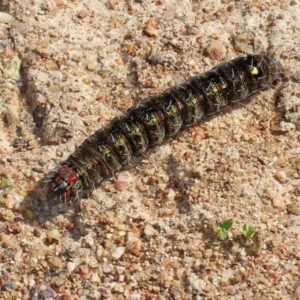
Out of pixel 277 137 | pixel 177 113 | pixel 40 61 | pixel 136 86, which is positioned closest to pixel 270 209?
pixel 277 137

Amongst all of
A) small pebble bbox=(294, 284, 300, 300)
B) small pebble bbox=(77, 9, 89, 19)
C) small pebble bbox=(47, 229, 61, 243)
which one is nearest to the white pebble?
small pebble bbox=(77, 9, 89, 19)

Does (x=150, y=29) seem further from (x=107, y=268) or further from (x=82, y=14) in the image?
(x=107, y=268)

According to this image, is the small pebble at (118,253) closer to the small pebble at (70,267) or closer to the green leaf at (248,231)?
the small pebble at (70,267)

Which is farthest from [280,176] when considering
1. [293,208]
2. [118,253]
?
[118,253]

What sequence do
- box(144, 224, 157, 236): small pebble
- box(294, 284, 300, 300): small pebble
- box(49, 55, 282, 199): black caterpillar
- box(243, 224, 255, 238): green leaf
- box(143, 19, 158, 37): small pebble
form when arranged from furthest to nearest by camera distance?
box(143, 19, 158, 37): small pebble → box(49, 55, 282, 199): black caterpillar → box(144, 224, 157, 236): small pebble → box(243, 224, 255, 238): green leaf → box(294, 284, 300, 300): small pebble

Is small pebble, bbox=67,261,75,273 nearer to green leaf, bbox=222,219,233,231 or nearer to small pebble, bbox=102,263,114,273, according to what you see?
small pebble, bbox=102,263,114,273

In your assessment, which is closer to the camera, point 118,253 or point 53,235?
point 118,253

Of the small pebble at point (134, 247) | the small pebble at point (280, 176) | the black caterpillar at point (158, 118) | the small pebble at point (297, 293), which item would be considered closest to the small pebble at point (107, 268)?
the small pebble at point (134, 247)
